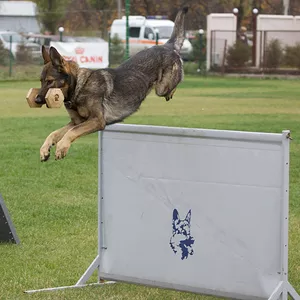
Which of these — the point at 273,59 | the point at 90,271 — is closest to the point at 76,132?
the point at 90,271

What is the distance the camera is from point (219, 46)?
141ft

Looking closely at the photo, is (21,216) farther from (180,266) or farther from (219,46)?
(219,46)

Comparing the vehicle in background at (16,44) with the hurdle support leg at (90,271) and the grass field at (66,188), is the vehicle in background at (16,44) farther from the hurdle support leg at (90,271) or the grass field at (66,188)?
the hurdle support leg at (90,271)

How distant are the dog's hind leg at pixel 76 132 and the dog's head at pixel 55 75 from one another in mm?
271

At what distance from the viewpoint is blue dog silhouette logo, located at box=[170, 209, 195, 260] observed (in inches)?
258

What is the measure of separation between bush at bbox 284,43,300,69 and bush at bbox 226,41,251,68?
6.06ft

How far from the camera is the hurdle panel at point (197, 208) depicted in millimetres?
6039

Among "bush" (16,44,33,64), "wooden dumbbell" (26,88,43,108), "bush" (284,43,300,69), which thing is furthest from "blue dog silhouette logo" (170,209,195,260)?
"bush" (284,43,300,69)

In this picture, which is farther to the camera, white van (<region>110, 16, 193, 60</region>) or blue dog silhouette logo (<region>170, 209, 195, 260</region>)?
white van (<region>110, 16, 193, 60</region>)

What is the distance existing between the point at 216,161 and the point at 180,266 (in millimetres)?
927

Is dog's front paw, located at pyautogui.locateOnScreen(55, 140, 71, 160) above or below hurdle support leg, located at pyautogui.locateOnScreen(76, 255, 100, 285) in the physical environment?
above

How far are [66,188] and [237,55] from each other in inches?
1152

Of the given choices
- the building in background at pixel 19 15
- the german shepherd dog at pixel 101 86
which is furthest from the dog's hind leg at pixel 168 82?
the building in background at pixel 19 15

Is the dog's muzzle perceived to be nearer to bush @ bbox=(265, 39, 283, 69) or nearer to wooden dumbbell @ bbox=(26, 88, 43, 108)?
wooden dumbbell @ bbox=(26, 88, 43, 108)
